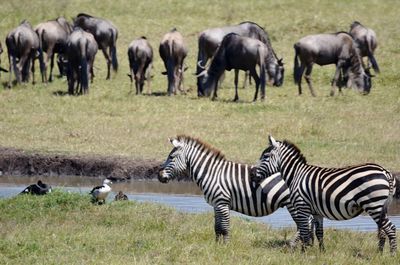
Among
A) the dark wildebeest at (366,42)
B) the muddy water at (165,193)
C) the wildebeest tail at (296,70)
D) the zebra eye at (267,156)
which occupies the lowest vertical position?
the muddy water at (165,193)

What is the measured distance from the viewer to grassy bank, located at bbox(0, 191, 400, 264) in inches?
384

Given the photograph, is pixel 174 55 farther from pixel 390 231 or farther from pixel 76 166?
pixel 390 231

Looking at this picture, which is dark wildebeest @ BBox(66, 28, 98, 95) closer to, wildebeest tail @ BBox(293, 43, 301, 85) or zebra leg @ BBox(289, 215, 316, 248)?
wildebeest tail @ BBox(293, 43, 301, 85)

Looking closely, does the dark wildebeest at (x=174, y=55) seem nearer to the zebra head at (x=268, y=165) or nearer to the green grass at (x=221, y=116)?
the green grass at (x=221, y=116)

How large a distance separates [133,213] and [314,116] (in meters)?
10.2

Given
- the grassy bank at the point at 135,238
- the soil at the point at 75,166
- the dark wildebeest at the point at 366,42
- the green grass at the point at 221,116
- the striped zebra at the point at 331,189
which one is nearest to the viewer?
the grassy bank at the point at 135,238

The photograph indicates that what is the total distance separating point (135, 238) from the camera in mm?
10734

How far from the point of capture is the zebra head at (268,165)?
10.9 metres

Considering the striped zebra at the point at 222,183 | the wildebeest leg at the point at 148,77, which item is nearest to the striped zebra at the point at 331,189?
the striped zebra at the point at 222,183

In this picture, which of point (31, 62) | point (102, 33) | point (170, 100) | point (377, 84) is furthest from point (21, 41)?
point (377, 84)

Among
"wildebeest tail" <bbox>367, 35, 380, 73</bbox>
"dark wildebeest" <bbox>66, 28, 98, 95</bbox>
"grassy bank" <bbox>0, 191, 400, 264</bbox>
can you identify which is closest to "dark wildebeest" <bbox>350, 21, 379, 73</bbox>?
"wildebeest tail" <bbox>367, 35, 380, 73</bbox>

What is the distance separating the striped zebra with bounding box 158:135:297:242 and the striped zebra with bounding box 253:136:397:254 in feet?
0.64

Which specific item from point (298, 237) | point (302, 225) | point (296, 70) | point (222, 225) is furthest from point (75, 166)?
point (296, 70)

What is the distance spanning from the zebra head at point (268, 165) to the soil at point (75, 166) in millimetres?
6314
